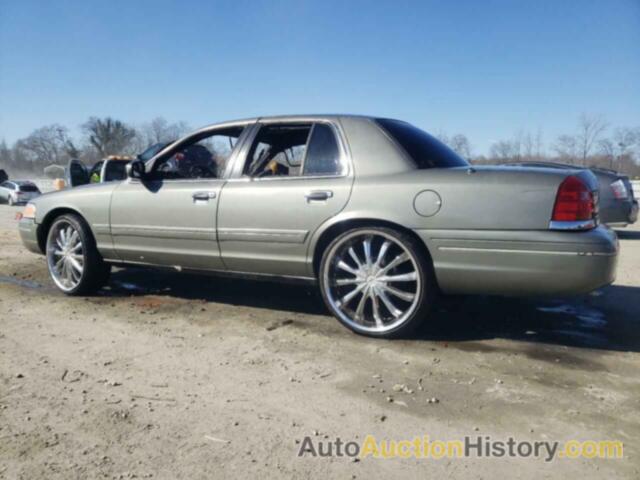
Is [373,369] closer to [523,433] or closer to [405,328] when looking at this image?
[405,328]

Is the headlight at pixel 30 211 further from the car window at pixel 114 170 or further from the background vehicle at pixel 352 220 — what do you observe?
the car window at pixel 114 170

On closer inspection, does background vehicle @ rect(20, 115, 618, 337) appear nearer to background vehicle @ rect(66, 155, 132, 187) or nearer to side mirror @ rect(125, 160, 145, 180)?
side mirror @ rect(125, 160, 145, 180)

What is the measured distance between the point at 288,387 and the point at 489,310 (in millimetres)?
2220

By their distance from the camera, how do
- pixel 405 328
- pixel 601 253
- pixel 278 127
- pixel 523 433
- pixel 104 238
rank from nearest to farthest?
pixel 523 433
pixel 601 253
pixel 405 328
pixel 278 127
pixel 104 238

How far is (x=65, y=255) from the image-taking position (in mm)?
4633

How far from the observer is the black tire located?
449 centimetres

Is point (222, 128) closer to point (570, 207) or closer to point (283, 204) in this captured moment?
point (283, 204)

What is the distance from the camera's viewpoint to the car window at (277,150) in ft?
12.6

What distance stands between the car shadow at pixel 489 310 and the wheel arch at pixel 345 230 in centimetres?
48

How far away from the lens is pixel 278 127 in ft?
13.0

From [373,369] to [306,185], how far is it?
4.62 ft

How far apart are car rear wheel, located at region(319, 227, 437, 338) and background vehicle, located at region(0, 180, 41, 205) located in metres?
24.2

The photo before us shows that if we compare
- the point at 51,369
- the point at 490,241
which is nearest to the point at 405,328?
the point at 490,241

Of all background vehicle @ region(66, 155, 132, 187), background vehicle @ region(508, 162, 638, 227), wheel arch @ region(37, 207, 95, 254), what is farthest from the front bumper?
background vehicle @ region(508, 162, 638, 227)
